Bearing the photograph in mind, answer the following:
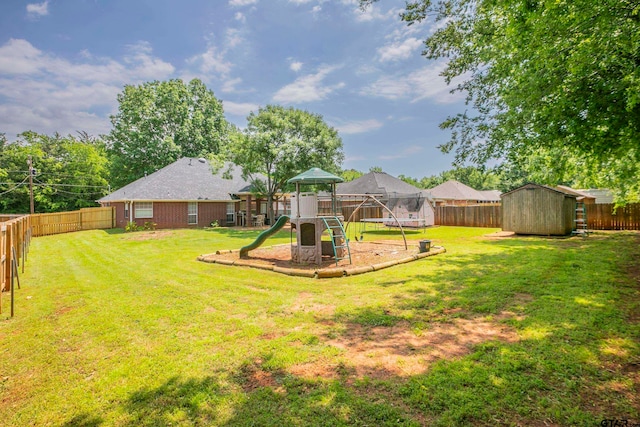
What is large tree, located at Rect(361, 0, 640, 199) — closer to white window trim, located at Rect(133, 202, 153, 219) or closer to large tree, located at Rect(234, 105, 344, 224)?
large tree, located at Rect(234, 105, 344, 224)

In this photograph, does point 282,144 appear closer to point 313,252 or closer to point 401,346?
point 313,252

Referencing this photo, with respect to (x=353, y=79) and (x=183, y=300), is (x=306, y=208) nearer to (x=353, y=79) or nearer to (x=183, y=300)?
(x=183, y=300)

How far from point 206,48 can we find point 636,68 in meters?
16.7

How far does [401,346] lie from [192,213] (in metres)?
22.7

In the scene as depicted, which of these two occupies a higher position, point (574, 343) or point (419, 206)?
point (419, 206)

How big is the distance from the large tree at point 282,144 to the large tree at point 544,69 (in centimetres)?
1174

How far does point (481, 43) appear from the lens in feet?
28.4

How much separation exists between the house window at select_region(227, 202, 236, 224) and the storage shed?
19.4 metres

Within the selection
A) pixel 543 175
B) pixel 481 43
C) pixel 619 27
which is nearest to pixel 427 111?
pixel 543 175

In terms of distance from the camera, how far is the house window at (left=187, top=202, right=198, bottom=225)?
2377 centimetres

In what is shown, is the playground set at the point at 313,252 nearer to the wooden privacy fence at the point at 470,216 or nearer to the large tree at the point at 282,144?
the large tree at the point at 282,144

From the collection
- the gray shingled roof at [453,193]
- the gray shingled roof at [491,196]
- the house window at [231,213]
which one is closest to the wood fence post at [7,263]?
the house window at [231,213]

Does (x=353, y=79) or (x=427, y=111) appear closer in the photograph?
(x=353, y=79)

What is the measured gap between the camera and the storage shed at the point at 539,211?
618 inches
